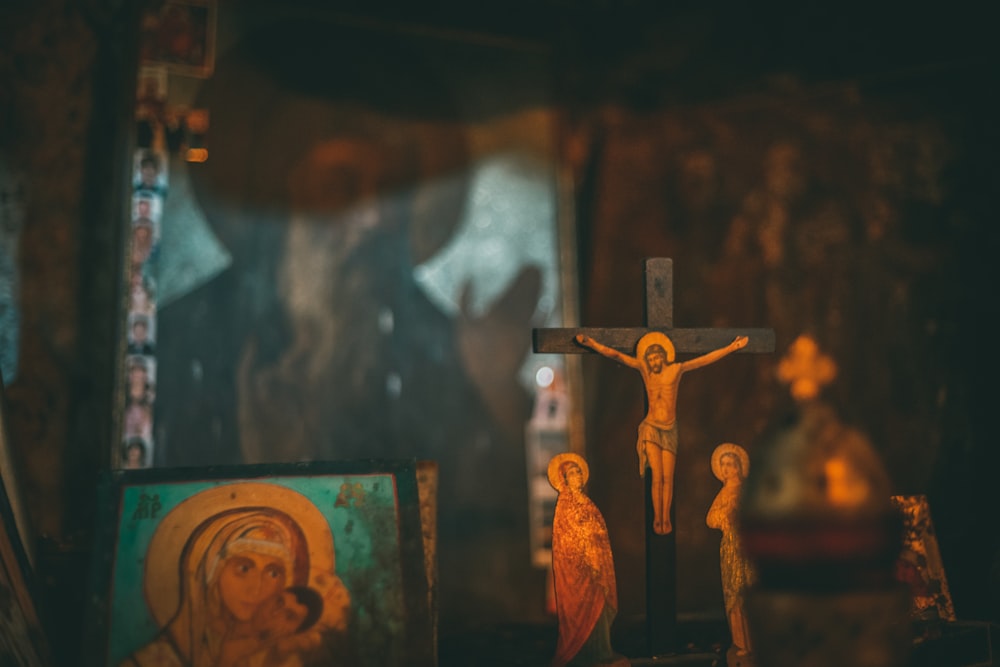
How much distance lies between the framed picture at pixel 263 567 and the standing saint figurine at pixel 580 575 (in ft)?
1.45

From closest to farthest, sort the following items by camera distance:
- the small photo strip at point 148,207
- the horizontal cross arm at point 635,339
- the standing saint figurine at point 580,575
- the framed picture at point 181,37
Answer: the standing saint figurine at point 580,575
the horizontal cross arm at point 635,339
the small photo strip at point 148,207
the framed picture at point 181,37

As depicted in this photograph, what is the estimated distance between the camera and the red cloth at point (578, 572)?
301cm

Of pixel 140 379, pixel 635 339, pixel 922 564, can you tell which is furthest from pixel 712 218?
pixel 140 379

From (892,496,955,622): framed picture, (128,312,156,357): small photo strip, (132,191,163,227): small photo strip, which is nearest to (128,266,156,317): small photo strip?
(128,312,156,357): small photo strip

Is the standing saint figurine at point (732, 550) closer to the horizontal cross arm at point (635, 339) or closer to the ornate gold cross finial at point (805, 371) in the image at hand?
the horizontal cross arm at point (635, 339)

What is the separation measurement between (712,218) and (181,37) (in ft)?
10.2

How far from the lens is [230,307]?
197 inches

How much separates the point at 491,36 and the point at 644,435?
3238 mm

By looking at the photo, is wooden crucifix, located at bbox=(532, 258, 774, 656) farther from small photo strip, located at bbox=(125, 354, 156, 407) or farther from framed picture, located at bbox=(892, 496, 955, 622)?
small photo strip, located at bbox=(125, 354, 156, 407)

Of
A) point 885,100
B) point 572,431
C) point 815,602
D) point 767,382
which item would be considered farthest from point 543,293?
point 815,602

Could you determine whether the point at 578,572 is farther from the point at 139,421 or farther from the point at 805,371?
→ the point at 139,421

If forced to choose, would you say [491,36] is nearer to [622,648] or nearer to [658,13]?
[658,13]

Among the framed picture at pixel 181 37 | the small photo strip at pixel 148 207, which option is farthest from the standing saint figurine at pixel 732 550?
the framed picture at pixel 181 37

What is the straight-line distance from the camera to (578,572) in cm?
303
